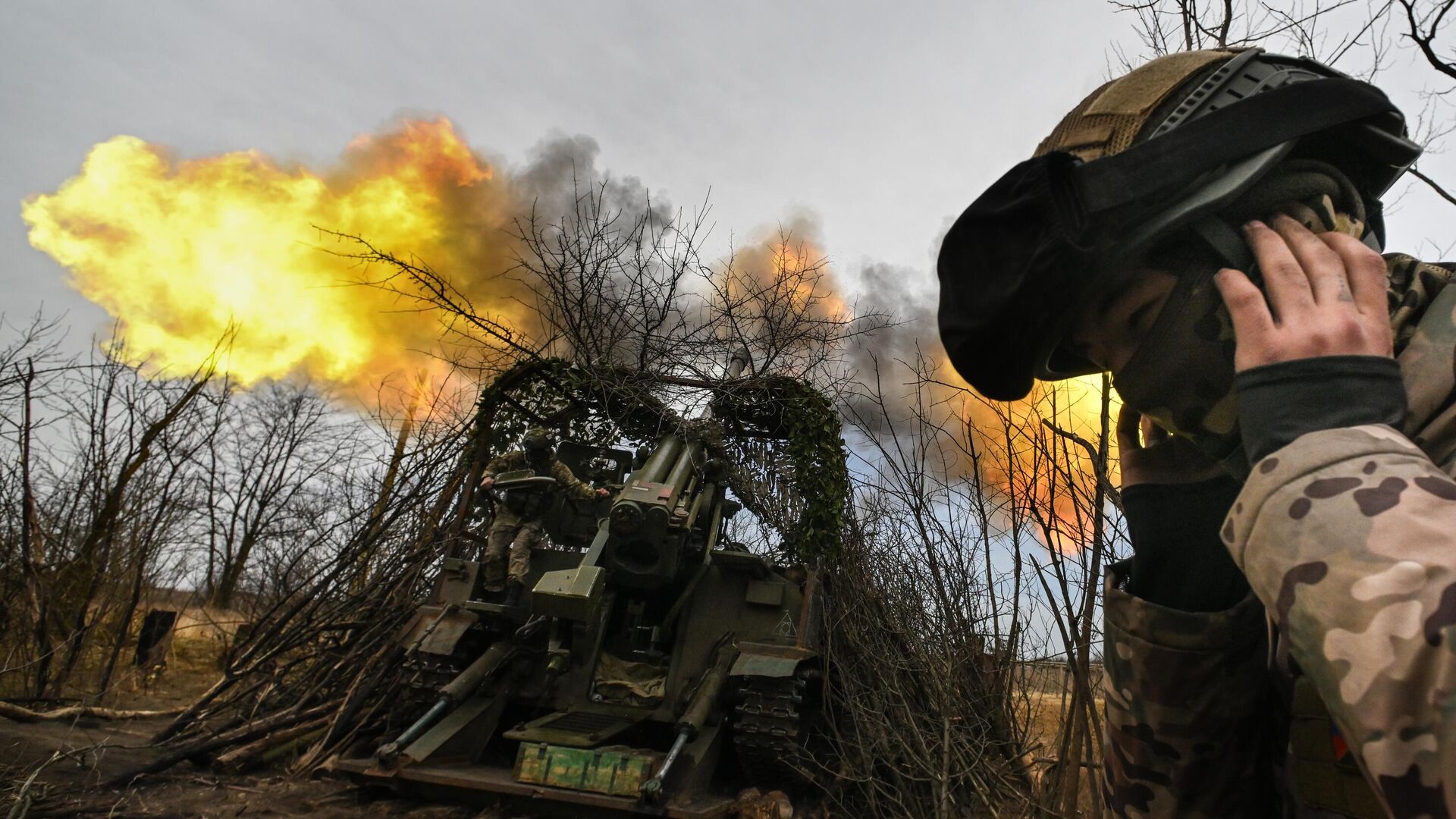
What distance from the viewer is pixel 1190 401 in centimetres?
105

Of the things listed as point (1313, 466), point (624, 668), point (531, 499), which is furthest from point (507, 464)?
point (1313, 466)

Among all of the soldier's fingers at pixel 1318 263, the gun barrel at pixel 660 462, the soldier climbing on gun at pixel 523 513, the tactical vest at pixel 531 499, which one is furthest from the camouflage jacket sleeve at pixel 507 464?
the soldier's fingers at pixel 1318 263

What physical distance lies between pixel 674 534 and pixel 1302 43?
17.6ft

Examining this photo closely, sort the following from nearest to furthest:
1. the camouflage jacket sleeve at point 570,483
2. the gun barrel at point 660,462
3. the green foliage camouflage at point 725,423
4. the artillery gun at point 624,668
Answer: the artillery gun at point 624,668
the gun barrel at point 660,462
the camouflage jacket sleeve at point 570,483
the green foliage camouflage at point 725,423

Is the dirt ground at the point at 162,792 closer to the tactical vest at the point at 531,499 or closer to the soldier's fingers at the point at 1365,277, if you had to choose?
the tactical vest at the point at 531,499

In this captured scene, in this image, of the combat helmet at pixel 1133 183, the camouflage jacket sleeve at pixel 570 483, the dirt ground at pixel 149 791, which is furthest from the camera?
the camouflage jacket sleeve at pixel 570 483

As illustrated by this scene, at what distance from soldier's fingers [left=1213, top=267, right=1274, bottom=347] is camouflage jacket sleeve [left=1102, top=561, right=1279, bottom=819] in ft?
1.40

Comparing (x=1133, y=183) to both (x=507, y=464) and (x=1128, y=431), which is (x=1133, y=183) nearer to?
(x=1128, y=431)

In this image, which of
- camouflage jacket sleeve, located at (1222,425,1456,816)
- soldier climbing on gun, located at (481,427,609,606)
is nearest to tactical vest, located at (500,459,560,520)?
soldier climbing on gun, located at (481,427,609,606)

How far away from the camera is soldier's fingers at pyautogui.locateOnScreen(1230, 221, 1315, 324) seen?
85cm

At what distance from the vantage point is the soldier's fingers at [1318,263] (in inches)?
33.5

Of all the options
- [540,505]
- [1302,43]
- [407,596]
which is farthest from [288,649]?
[1302,43]

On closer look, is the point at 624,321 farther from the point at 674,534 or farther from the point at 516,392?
the point at 674,534

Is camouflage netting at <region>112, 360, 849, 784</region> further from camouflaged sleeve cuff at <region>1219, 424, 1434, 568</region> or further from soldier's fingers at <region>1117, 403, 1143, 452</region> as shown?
camouflaged sleeve cuff at <region>1219, 424, 1434, 568</region>
